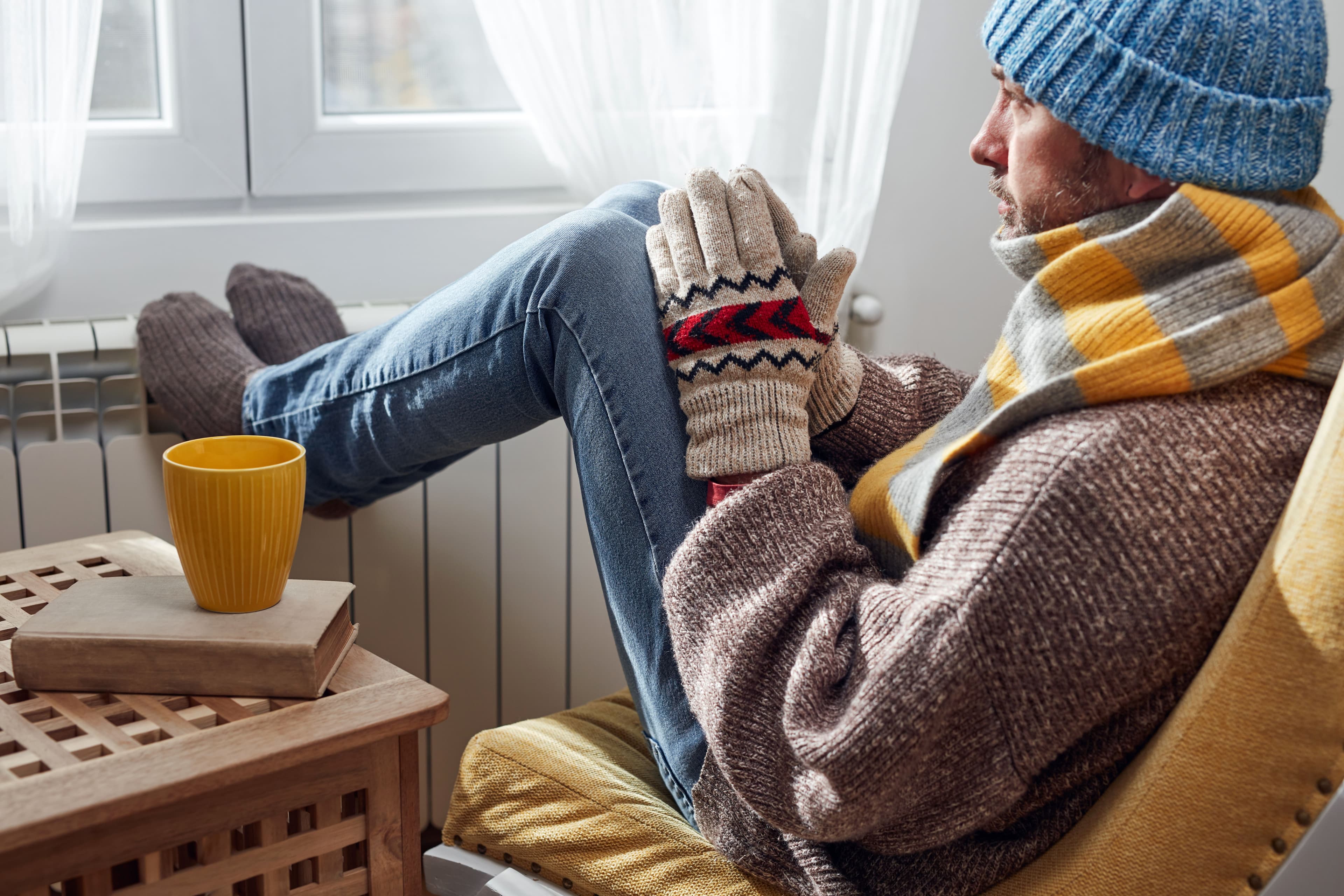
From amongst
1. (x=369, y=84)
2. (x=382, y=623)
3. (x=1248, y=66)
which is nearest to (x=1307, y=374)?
(x=1248, y=66)

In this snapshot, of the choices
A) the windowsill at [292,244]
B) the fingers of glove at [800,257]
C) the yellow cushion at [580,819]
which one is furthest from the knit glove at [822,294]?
the windowsill at [292,244]

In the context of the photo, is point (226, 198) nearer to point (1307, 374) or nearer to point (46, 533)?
point (46, 533)

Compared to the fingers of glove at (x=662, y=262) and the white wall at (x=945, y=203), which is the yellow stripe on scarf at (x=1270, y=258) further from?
the white wall at (x=945, y=203)

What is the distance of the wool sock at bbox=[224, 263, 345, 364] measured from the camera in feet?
4.26

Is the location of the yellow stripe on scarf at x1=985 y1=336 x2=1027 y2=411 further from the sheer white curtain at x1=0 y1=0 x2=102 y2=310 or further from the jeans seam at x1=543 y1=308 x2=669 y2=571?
the sheer white curtain at x1=0 y1=0 x2=102 y2=310

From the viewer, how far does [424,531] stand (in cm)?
147

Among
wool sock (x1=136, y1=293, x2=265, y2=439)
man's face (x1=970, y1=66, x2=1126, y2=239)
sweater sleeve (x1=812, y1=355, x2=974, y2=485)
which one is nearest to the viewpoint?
man's face (x1=970, y1=66, x2=1126, y2=239)

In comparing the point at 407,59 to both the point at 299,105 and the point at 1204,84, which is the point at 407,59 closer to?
the point at 299,105

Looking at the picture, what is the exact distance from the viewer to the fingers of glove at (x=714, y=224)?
95cm

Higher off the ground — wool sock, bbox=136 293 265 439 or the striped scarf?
the striped scarf

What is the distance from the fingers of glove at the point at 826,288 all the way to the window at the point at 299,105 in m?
0.74

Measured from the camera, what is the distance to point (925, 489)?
2.73ft

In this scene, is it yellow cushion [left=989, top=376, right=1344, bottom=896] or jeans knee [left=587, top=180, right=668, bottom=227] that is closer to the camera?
yellow cushion [left=989, top=376, right=1344, bottom=896]

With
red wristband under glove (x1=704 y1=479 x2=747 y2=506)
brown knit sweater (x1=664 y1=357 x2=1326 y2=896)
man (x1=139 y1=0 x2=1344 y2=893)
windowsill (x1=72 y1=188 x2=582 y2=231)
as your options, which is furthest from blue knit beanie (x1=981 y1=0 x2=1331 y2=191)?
windowsill (x1=72 y1=188 x2=582 y2=231)
